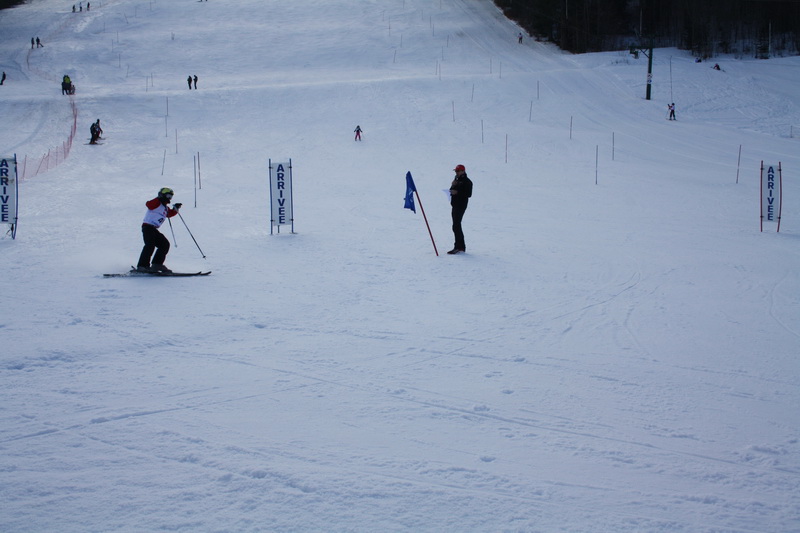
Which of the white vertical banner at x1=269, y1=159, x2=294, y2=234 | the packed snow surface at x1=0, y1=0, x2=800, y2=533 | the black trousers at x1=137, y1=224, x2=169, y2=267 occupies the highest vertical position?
the white vertical banner at x1=269, y1=159, x2=294, y2=234

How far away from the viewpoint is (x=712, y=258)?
38.2 ft

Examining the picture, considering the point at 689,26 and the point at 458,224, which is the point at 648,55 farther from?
the point at 458,224

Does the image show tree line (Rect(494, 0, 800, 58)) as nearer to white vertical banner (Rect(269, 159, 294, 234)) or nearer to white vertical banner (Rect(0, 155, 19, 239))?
white vertical banner (Rect(269, 159, 294, 234))

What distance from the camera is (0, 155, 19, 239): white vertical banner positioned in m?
12.2

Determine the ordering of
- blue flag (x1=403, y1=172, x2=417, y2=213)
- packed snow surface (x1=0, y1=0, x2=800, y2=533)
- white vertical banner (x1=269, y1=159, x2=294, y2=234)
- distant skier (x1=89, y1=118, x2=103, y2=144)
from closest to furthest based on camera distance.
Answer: packed snow surface (x1=0, y1=0, x2=800, y2=533) < blue flag (x1=403, y1=172, x2=417, y2=213) < white vertical banner (x1=269, y1=159, x2=294, y2=234) < distant skier (x1=89, y1=118, x2=103, y2=144)

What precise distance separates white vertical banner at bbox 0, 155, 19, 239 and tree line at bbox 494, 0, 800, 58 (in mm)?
47042

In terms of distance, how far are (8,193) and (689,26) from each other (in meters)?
52.5

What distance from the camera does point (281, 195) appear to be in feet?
43.4

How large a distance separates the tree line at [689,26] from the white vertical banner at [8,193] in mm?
47042

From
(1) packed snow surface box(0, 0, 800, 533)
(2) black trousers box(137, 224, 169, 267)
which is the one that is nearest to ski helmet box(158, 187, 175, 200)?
(2) black trousers box(137, 224, 169, 267)

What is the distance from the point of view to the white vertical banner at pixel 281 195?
1316cm

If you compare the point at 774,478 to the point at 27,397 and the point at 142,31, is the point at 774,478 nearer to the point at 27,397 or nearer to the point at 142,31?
the point at 27,397

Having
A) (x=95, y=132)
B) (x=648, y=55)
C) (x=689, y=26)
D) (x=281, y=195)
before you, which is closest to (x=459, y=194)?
(x=281, y=195)

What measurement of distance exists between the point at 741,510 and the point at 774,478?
0.53m
